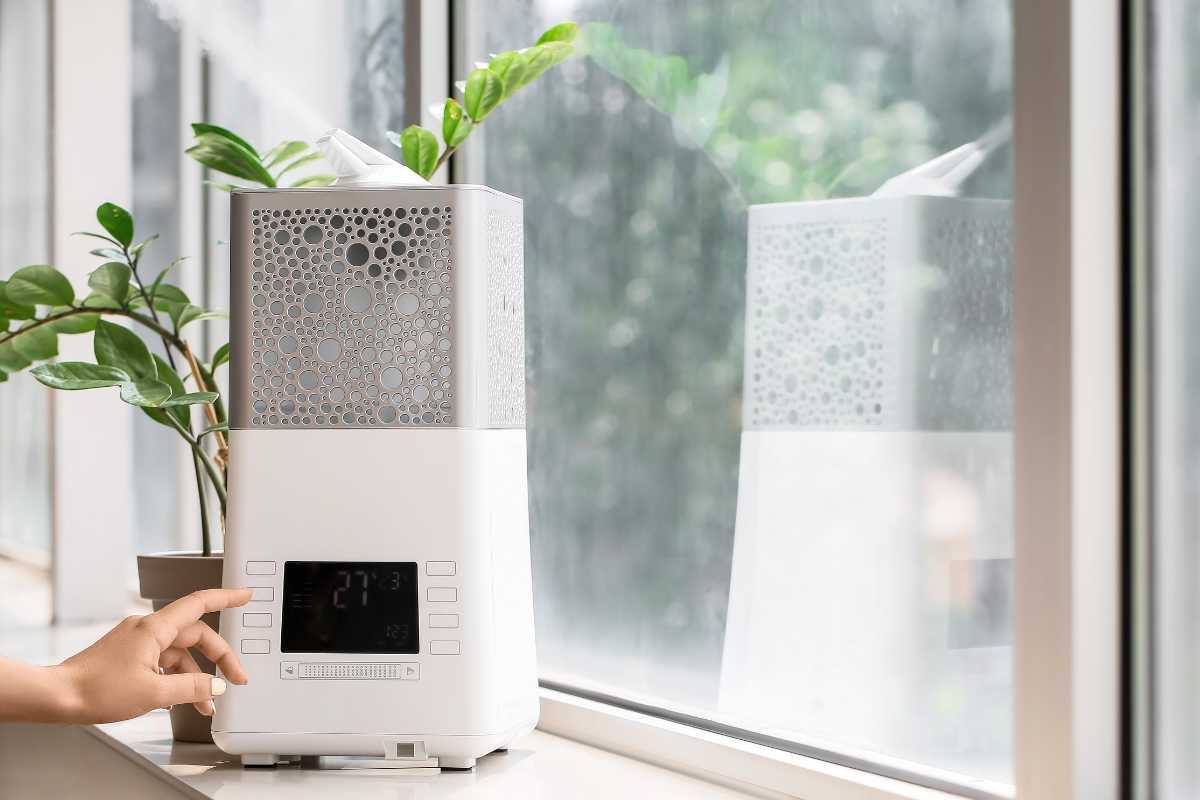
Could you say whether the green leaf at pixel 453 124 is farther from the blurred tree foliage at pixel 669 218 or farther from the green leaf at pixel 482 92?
the blurred tree foliage at pixel 669 218

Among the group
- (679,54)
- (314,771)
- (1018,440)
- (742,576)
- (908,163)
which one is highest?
(679,54)

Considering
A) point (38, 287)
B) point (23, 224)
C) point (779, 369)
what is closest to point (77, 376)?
point (38, 287)

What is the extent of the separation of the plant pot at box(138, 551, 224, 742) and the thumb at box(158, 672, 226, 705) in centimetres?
18

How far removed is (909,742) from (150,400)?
71 centimetres

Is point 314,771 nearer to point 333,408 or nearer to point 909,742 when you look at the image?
point 333,408

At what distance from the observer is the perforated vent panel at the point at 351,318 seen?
982mm

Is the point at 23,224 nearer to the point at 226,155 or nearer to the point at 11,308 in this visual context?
the point at 11,308

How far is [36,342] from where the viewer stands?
1.26 metres

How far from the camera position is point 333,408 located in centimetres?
99

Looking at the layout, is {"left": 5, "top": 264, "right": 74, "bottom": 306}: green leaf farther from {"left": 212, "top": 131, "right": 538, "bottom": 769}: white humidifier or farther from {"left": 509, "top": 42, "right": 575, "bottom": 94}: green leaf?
{"left": 509, "top": 42, "right": 575, "bottom": 94}: green leaf

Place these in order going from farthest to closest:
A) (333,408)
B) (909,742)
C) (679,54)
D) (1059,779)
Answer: (679,54) → (333,408) → (909,742) → (1059,779)

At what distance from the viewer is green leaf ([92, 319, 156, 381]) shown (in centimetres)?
113

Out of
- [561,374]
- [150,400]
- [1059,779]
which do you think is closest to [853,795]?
[1059,779]

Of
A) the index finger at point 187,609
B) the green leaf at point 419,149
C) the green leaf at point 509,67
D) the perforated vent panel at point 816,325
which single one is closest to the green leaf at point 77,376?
the index finger at point 187,609
